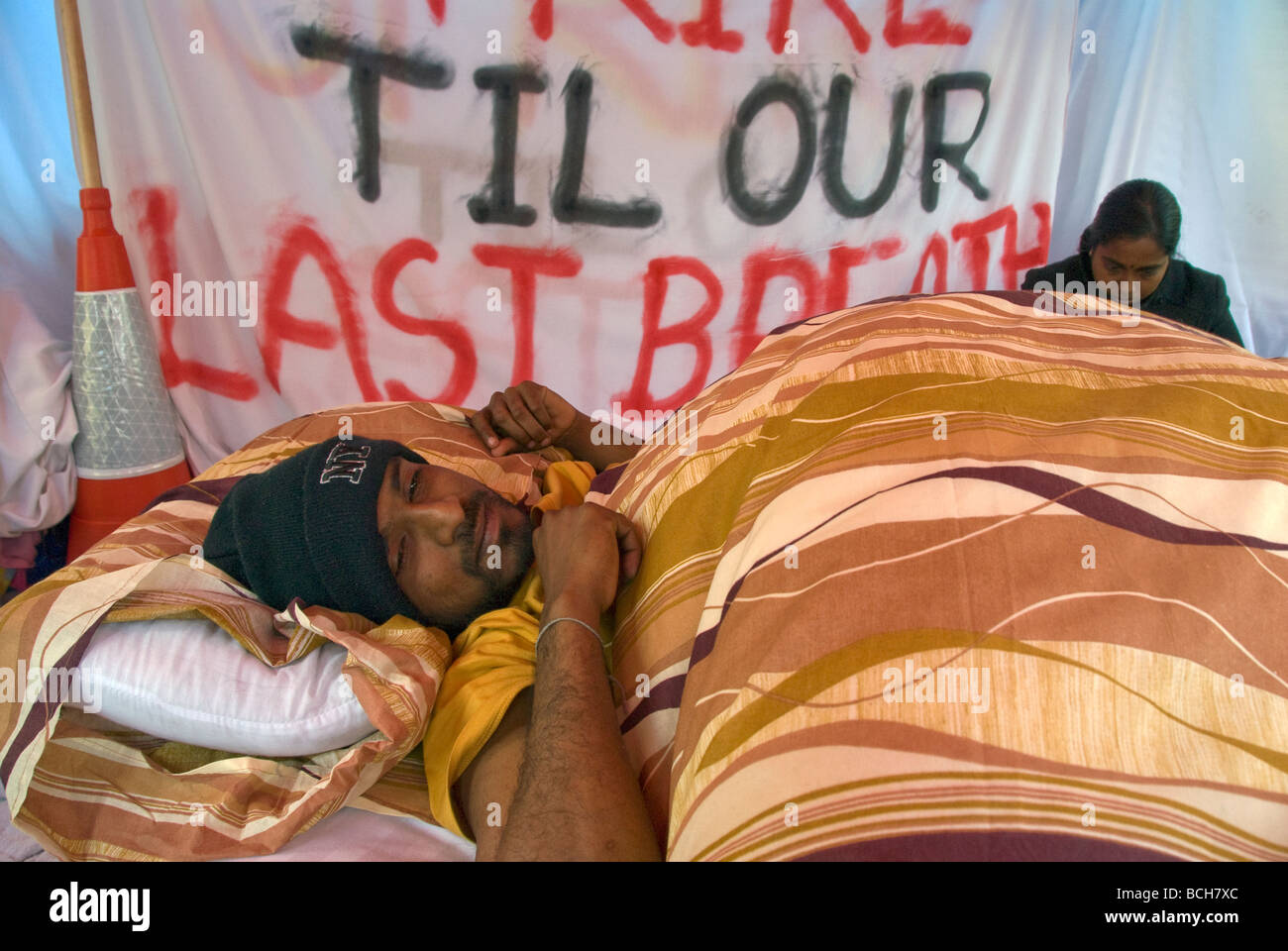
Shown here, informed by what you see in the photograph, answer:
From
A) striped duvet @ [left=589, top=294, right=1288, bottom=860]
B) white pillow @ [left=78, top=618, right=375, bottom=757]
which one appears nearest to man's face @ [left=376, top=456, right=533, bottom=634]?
white pillow @ [left=78, top=618, right=375, bottom=757]

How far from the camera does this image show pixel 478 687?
1016 mm

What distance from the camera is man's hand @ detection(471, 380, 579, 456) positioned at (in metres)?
1.58

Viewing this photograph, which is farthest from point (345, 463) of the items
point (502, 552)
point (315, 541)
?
point (502, 552)

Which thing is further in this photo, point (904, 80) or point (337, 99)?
point (904, 80)

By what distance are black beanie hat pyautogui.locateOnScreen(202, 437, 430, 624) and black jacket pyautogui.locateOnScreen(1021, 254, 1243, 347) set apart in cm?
190

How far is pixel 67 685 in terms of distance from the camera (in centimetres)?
97

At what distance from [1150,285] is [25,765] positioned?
2.42 meters

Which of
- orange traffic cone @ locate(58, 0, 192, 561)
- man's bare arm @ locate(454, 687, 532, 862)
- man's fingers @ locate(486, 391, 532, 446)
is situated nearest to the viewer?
man's bare arm @ locate(454, 687, 532, 862)

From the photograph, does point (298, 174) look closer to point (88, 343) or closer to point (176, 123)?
point (176, 123)

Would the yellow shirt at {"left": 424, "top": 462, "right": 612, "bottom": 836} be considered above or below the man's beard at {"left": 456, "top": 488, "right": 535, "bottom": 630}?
below

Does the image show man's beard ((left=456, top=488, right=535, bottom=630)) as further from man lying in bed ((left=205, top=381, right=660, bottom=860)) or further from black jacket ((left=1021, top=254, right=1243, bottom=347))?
black jacket ((left=1021, top=254, right=1243, bottom=347))

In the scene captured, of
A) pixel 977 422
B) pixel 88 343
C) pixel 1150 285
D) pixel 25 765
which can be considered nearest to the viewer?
pixel 977 422

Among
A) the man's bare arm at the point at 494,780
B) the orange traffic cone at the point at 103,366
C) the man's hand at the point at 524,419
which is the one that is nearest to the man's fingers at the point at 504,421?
the man's hand at the point at 524,419
